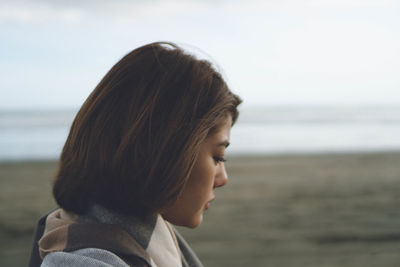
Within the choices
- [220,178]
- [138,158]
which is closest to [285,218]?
[220,178]

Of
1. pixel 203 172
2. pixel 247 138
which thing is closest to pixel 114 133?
pixel 203 172

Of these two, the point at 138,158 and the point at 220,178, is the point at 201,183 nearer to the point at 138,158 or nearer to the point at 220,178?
the point at 220,178

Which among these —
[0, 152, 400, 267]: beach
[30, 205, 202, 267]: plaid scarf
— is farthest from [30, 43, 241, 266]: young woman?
[0, 152, 400, 267]: beach

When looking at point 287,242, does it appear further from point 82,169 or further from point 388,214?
point 82,169

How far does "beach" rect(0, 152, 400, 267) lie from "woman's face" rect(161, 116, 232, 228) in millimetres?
2580

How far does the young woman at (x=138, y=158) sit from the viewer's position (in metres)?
0.94

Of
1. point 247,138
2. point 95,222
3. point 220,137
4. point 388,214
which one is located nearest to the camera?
point 95,222

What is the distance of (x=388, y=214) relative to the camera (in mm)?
4855

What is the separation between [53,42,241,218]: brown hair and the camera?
0.95 m

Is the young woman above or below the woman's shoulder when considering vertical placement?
above

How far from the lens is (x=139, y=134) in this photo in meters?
0.95

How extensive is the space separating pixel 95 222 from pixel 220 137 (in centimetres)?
39

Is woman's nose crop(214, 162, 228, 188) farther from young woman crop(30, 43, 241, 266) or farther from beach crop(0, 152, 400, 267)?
beach crop(0, 152, 400, 267)

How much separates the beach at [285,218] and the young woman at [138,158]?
2.65m
